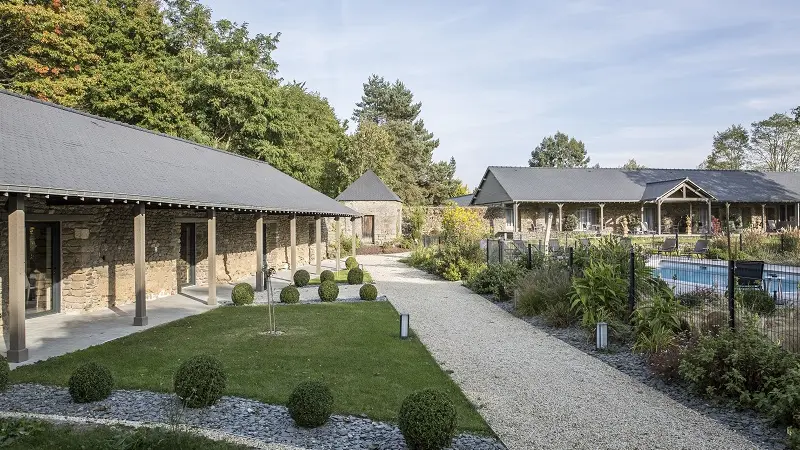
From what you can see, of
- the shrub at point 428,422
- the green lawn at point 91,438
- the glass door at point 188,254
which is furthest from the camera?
the glass door at point 188,254

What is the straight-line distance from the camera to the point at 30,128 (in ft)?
33.6

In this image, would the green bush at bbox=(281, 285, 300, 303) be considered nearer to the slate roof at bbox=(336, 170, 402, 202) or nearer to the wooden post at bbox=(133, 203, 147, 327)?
the wooden post at bbox=(133, 203, 147, 327)

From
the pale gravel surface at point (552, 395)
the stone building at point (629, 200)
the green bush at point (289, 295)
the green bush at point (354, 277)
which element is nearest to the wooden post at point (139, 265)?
the green bush at point (289, 295)

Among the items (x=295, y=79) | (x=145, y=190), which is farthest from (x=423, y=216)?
(x=145, y=190)

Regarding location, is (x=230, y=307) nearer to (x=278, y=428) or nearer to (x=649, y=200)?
(x=278, y=428)

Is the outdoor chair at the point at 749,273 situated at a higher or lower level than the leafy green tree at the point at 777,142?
lower

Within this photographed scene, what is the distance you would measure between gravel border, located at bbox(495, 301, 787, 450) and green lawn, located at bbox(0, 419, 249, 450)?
4.93 meters

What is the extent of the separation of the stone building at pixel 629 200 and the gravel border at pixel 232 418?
2932 cm

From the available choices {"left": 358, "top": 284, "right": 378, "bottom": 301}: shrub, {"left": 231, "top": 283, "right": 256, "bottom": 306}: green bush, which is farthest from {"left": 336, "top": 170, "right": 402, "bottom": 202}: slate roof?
{"left": 231, "top": 283, "right": 256, "bottom": 306}: green bush

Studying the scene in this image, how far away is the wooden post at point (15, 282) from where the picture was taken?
7602mm

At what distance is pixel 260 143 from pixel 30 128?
21272 mm

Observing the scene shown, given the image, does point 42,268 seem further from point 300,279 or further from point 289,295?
point 300,279

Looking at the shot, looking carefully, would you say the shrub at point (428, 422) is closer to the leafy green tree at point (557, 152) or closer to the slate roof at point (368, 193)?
the slate roof at point (368, 193)

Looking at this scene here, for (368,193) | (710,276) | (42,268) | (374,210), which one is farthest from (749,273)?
(368,193)
